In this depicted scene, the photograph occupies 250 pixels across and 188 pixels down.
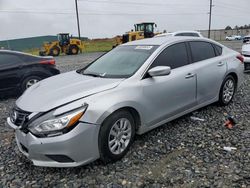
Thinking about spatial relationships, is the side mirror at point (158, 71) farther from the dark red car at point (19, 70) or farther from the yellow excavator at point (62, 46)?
the yellow excavator at point (62, 46)

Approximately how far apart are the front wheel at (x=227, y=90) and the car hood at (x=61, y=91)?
2.61m

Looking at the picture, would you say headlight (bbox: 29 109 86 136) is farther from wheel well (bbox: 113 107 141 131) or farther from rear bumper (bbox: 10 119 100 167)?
wheel well (bbox: 113 107 141 131)

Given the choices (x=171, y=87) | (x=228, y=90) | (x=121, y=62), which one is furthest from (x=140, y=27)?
(x=171, y=87)

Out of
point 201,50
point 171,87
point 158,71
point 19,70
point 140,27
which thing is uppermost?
point 140,27

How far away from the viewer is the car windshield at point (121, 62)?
12.3 ft

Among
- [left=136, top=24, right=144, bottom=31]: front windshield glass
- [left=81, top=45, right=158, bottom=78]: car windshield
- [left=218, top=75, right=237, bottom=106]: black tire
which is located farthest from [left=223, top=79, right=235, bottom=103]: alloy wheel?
[left=136, top=24, right=144, bottom=31]: front windshield glass

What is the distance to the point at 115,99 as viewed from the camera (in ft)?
10.4

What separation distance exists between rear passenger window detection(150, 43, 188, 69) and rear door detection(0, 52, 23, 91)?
14.5 feet

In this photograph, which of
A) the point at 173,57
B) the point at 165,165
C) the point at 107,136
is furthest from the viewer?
the point at 173,57

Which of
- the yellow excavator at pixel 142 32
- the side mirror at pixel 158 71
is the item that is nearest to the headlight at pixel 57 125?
the side mirror at pixel 158 71

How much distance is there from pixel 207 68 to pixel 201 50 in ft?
1.33

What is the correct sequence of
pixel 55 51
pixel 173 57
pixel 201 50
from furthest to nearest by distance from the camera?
pixel 55 51, pixel 201 50, pixel 173 57

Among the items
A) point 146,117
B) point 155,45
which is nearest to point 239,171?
point 146,117

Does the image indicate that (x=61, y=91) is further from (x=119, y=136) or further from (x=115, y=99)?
(x=119, y=136)
